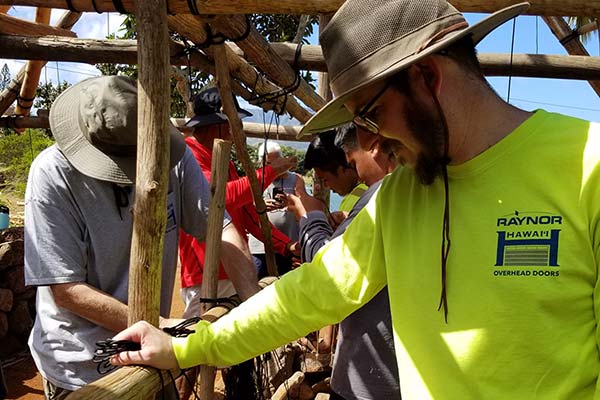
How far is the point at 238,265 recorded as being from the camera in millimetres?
2275

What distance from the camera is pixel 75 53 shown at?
10.0 feet

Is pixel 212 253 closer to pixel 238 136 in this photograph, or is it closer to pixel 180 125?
pixel 238 136

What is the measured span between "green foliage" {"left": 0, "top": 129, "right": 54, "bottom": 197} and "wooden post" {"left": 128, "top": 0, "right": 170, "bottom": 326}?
468 inches

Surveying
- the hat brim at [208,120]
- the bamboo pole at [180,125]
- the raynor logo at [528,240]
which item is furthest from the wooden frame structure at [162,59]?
the bamboo pole at [180,125]

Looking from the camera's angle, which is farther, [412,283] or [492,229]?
[412,283]

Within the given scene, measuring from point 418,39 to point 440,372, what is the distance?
0.75 meters

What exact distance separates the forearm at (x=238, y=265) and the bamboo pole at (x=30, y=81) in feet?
10.6

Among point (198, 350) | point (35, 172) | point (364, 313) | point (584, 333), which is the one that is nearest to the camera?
point (584, 333)

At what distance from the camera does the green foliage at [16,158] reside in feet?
40.0

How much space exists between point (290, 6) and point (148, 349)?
4.26ft

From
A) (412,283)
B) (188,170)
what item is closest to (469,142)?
(412,283)

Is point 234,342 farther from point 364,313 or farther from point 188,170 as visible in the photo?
point 188,170

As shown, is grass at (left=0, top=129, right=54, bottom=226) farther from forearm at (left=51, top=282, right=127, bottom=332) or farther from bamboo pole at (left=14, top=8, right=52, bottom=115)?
forearm at (left=51, top=282, right=127, bottom=332)

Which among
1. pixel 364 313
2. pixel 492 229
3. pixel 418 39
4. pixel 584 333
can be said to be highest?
pixel 418 39
